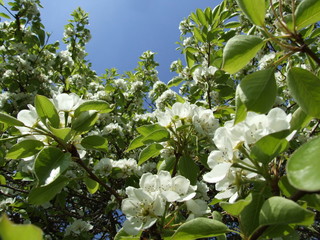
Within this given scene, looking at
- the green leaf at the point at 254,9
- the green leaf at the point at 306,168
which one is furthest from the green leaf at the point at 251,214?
the green leaf at the point at 254,9

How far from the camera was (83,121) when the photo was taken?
1.54m

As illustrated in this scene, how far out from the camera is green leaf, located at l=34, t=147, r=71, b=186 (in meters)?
1.34

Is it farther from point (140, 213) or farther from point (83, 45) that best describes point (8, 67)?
point (140, 213)

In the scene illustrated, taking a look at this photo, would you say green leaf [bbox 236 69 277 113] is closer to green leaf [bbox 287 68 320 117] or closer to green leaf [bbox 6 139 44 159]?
green leaf [bbox 287 68 320 117]

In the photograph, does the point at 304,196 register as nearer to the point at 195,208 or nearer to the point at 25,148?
the point at 195,208

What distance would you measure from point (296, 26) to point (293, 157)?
612mm

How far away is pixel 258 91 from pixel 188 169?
892 millimetres

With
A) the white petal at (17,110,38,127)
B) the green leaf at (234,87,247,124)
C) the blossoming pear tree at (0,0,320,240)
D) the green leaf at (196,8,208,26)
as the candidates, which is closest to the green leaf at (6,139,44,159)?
the blossoming pear tree at (0,0,320,240)

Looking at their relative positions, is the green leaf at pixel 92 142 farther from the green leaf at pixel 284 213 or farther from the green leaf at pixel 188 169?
the green leaf at pixel 284 213

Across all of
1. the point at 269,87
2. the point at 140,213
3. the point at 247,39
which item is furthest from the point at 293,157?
the point at 140,213

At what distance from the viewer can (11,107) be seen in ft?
14.4

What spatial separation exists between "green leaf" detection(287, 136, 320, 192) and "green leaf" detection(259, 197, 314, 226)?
19cm

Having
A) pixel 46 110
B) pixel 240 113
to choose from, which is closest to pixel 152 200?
pixel 240 113

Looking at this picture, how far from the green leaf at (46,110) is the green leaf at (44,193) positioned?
0.29m
